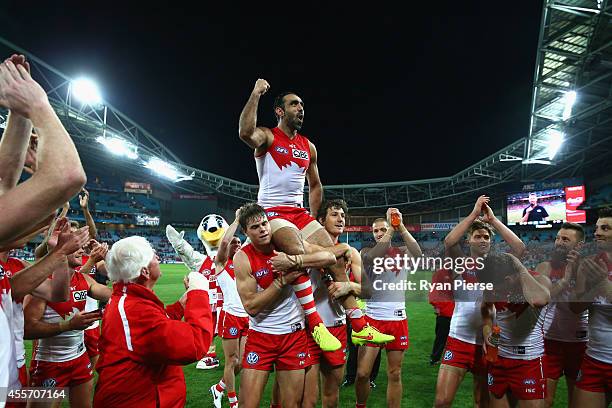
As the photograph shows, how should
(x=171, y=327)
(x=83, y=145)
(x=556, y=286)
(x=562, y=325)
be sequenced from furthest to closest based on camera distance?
(x=83, y=145)
(x=562, y=325)
(x=556, y=286)
(x=171, y=327)

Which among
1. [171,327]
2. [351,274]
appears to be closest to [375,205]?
[351,274]

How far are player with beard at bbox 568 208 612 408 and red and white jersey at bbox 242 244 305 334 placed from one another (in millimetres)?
2830

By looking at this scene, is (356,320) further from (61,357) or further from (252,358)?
(61,357)

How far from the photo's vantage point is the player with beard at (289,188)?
159 inches

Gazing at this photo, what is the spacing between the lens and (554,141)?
80.0 ft

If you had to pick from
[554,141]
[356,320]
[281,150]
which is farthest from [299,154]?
[554,141]

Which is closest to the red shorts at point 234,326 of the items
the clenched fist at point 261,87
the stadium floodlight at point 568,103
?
the clenched fist at point 261,87

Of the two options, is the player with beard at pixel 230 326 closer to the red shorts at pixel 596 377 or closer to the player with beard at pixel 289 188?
the player with beard at pixel 289 188

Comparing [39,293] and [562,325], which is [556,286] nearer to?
[562,325]

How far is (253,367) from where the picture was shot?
381 centimetres

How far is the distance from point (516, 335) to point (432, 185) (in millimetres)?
41298

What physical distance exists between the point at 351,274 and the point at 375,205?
43.9 m

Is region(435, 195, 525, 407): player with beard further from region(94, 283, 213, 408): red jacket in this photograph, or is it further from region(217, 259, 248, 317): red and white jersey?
region(217, 259, 248, 317): red and white jersey

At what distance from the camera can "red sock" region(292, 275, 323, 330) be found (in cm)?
395
